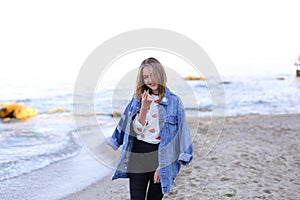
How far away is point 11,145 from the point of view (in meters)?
9.77

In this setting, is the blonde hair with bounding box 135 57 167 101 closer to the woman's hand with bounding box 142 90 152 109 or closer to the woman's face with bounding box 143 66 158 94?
the woman's face with bounding box 143 66 158 94

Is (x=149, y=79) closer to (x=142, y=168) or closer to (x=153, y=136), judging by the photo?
(x=153, y=136)

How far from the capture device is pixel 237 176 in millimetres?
5656

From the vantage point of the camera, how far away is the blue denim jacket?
2666mm

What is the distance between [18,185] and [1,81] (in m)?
35.6

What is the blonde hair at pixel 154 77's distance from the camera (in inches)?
103

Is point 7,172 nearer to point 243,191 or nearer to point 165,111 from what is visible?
point 243,191

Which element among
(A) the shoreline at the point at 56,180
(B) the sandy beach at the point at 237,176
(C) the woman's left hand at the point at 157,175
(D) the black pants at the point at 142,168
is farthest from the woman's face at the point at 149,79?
(A) the shoreline at the point at 56,180

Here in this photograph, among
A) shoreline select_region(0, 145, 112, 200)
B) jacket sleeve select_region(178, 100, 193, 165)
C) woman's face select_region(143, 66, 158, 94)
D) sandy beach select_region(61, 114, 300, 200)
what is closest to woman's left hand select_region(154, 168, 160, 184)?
jacket sleeve select_region(178, 100, 193, 165)

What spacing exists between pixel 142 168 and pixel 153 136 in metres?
0.29

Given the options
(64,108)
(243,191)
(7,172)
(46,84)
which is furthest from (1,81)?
(243,191)

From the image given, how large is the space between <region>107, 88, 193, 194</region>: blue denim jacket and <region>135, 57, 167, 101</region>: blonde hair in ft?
0.19

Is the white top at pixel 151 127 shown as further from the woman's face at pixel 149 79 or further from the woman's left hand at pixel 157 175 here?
the woman's left hand at pixel 157 175

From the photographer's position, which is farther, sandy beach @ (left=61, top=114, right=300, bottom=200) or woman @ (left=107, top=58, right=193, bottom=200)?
sandy beach @ (left=61, top=114, right=300, bottom=200)
